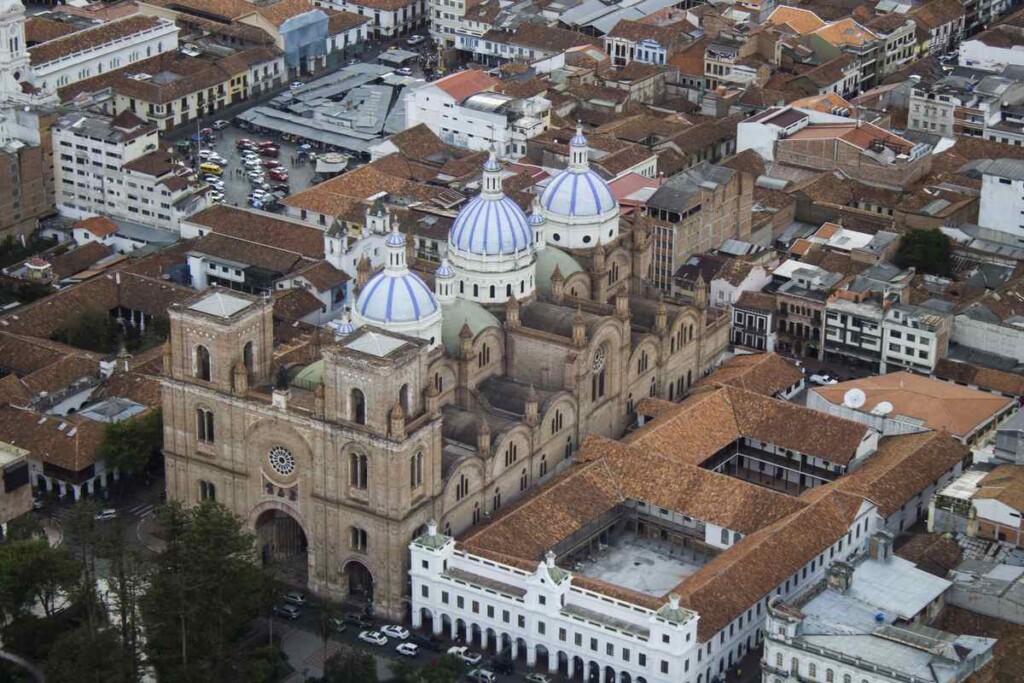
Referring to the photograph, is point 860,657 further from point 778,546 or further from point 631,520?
point 631,520

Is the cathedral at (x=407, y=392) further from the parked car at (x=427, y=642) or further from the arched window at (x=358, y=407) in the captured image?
the parked car at (x=427, y=642)

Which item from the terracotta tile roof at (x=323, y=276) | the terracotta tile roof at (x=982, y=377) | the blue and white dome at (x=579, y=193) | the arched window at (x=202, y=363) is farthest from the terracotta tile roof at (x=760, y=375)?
the arched window at (x=202, y=363)

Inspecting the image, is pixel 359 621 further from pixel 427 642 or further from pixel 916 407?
pixel 916 407

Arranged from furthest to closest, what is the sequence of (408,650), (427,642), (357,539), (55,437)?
(55,437) → (357,539) → (427,642) → (408,650)

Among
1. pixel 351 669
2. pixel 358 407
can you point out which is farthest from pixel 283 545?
pixel 351 669

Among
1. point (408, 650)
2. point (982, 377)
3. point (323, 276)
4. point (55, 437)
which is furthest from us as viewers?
point (323, 276)
